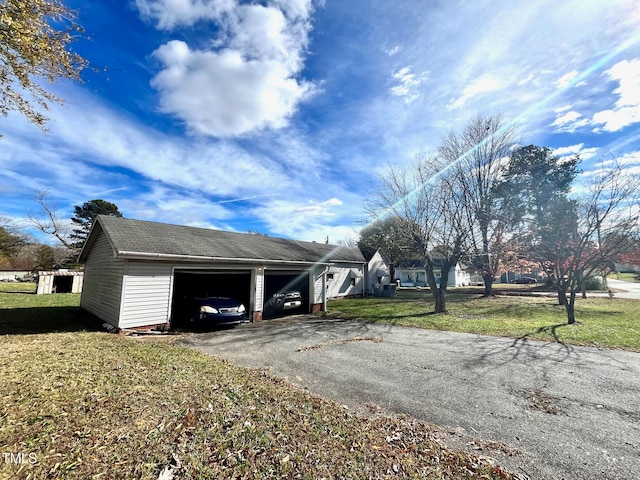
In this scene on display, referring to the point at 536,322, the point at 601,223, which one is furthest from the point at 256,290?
the point at 601,223

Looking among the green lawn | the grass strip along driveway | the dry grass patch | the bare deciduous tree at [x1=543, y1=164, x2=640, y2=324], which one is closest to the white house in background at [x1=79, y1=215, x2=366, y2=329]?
the green lawn

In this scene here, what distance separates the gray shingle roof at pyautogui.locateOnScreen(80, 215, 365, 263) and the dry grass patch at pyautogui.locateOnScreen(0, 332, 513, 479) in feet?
15.0

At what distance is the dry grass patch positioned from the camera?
2.62m

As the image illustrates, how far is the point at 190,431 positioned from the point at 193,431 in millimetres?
33

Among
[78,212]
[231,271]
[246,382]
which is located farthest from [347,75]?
[78,212]

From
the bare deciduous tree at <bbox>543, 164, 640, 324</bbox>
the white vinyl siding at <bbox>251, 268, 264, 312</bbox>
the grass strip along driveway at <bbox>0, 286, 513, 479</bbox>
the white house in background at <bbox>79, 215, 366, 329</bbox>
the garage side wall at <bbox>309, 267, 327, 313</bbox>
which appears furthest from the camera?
the garage side wall at <bbox>309, 267, 327, 313</bbox>

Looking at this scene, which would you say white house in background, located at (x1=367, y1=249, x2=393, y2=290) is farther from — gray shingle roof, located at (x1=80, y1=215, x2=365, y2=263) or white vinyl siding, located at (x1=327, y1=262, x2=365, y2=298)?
gray shingle roof, located at (x1=80, y1=215, x2=365, y2=263)

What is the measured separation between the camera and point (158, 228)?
11406mm

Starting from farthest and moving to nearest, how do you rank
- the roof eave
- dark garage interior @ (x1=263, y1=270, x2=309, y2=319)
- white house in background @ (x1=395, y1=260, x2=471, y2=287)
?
white house in background @ (x1=395, y1=260, x2=471, y2=287)
dark garage interior @ (x1=263, y1=270, x2=309, y2=319)
the roof eave

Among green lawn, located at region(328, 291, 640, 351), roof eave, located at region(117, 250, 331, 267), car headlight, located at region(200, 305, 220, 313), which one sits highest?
roof eave, located at region(117, 250, 331, 267)

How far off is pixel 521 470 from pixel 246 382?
12.4ft

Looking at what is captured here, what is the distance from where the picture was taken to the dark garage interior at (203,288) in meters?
11.2

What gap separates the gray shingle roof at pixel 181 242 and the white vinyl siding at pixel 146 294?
57cm

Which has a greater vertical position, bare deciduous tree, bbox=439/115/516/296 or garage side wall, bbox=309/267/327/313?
bare deciduous tree, bbox=439/115/516/296
